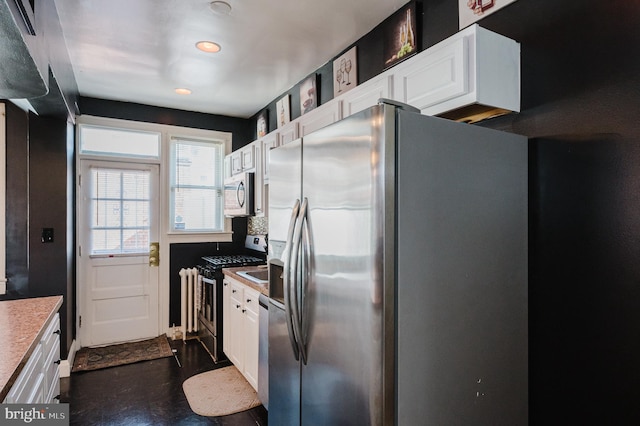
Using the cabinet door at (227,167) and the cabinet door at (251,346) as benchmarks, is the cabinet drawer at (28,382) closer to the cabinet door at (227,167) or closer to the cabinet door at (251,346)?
the cabinet door at (251,346)

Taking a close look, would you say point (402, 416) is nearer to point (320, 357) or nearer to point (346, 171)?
point (320, 357)

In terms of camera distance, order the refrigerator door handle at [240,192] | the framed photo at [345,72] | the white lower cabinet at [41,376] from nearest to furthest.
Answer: the white lower cabinet at [41,376] < the framed photo at [345,72] < the refrigerator door handle at [240,192]

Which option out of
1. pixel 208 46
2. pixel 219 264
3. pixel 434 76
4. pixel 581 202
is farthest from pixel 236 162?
pixel 581 202

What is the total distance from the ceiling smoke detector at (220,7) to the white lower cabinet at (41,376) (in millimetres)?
1944

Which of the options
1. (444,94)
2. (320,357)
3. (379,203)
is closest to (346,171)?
(379,203)

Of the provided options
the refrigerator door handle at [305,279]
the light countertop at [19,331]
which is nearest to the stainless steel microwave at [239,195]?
the light countertop at [19,331]

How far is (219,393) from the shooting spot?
2.95m

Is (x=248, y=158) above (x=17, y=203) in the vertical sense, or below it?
above

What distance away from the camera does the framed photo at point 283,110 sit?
3663 mm

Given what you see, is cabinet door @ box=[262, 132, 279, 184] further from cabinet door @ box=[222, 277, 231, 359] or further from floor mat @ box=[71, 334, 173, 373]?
floor mat @ box=[71, 334, 173, 373]

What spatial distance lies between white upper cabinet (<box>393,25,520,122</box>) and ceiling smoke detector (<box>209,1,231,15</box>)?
1168mm

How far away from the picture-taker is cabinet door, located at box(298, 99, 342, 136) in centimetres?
239

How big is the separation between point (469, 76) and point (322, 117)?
1.22m

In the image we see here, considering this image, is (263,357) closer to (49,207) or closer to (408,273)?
(408,273)
